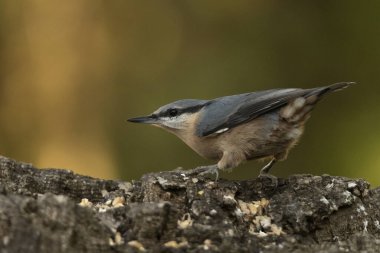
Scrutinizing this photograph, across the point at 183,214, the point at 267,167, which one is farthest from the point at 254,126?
the point at 183,214

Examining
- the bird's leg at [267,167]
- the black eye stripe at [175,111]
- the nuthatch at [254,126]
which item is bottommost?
the bird's leg at [267,167]

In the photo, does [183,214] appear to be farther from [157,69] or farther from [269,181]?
[157,69]

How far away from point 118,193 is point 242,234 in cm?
86

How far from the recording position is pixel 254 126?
4.27 meters

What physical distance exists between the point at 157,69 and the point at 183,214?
14.2 feet

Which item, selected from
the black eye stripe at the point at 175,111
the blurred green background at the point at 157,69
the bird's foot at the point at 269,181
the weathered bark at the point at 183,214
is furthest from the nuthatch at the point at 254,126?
the blurred green background at the point at 157,69

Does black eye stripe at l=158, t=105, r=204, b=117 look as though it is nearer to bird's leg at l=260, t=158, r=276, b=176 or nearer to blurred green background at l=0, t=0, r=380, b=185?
bird's leg at l=260, t=158, r=276, b=176

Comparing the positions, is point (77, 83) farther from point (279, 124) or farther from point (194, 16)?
point (279, 124)

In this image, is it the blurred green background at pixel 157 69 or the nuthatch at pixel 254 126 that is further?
the blurred green background at pixel 157 69

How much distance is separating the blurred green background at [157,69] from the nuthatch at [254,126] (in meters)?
2.09

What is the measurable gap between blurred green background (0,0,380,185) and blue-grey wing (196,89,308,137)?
2.10m

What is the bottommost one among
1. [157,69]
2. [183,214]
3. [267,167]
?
[267,167]

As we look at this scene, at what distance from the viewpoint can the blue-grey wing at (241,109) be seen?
13.9ft

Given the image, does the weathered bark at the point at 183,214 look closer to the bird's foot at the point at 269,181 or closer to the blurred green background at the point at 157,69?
the bird's foot at the point at 269,181
